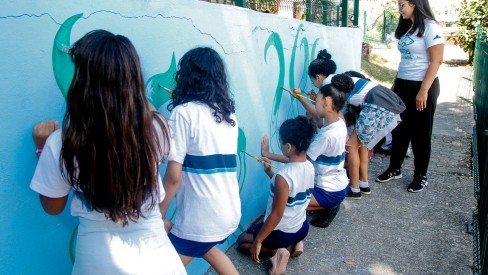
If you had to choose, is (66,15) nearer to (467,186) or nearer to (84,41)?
(84,41)

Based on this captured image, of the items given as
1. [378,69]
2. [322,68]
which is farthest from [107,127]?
[378,69]

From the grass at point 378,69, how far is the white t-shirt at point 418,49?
256 inches

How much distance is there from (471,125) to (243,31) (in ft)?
17.1

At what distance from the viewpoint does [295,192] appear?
266 cm

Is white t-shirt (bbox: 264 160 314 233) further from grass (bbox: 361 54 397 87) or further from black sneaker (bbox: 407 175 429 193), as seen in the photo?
grass (bbox: 361 54 397 87)

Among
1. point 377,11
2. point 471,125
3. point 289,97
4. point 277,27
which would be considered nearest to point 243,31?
point 277,27

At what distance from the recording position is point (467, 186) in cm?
416

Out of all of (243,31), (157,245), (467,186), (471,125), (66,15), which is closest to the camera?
(157,245)

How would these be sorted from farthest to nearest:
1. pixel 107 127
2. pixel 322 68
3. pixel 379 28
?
pixel 379 28 → pixel 322 68 → pixel 107 127

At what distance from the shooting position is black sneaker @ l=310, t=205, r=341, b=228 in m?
3.34

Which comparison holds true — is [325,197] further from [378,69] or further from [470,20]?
[470,20]

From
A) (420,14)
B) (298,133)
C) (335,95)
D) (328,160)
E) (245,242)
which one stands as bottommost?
(245,242)

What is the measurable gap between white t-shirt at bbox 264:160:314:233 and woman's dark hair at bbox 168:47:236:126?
868 millimetres

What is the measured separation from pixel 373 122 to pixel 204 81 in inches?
88.6
